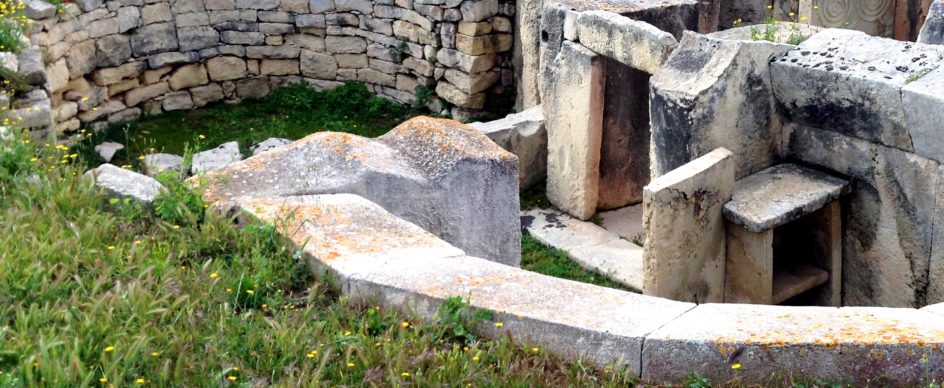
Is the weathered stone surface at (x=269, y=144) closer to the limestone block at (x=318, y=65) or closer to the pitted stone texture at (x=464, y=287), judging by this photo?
the limestone block at (x=318, y=65)

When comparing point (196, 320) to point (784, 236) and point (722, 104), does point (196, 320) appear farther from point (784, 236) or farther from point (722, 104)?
point (784, 236)

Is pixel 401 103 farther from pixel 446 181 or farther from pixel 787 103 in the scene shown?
pixel 446 181

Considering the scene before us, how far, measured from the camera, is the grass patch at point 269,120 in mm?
10078

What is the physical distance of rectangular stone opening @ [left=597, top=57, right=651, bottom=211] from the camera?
8.63m

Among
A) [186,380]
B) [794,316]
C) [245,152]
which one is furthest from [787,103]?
[245,152]

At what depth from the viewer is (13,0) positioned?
919 centimetres

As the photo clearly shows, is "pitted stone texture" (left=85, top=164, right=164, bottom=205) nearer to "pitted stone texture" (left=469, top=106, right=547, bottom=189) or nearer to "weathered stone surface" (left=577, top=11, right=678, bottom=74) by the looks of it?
"weathered stone surface" (left=577, top=11, right=678, bottom=74)

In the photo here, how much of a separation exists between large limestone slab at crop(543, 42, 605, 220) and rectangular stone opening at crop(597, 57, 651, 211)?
0.55ft

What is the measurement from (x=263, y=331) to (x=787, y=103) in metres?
4.03

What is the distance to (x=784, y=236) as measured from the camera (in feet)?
22.3

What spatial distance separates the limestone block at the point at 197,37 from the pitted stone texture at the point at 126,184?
655 centimetres

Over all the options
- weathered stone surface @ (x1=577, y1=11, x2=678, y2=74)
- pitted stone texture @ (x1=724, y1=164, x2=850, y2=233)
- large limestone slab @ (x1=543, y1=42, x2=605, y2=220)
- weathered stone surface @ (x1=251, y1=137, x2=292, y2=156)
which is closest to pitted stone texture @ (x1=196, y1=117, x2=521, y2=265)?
pitted stone texture @ (x1=724, y1=164, x2=850, y2=233)

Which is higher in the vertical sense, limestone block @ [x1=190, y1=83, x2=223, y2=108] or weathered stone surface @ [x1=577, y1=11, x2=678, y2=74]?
weathered stone surface @ [x1=577, y1=11, x2=678, y2=74]

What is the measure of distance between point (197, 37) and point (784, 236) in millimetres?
6340
